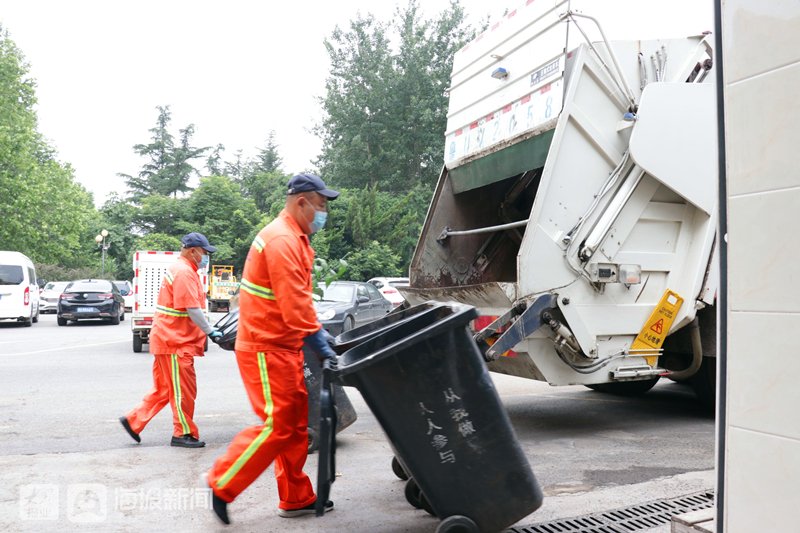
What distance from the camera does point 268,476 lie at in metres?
4.43

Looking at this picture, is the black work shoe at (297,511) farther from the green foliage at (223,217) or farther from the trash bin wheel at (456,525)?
the green foliage at (223,217)

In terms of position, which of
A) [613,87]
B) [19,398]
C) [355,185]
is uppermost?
[355,185]

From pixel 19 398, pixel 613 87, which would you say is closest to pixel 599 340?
Result: pixel 613 87

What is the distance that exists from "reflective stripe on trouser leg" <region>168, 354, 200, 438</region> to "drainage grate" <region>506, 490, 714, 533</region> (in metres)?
2.74

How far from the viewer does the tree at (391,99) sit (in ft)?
103

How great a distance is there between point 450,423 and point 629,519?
1.32 metres

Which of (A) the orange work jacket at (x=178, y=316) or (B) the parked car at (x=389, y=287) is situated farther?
(B) the parked car at (x=389, y=287)

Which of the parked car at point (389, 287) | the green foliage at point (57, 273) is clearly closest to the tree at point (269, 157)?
the green foliage at point (57, 273)

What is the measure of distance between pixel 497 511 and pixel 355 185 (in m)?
30.9

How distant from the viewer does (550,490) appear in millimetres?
4059

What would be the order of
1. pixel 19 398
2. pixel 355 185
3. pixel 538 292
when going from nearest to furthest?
pixel 538 292
pixel 19 398
pixel 355 185

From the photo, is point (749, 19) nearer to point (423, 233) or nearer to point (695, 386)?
point (423, 233)

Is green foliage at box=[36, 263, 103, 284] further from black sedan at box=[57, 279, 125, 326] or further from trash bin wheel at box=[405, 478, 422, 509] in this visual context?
trash bin wheel at box=[405, 478, 422, 509]

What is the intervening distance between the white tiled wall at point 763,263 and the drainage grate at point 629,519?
150 centimetres
